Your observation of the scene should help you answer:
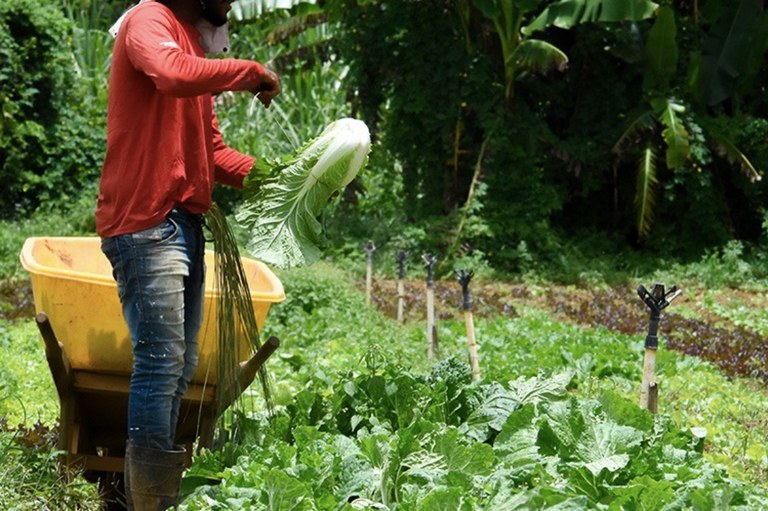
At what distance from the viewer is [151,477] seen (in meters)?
3.69

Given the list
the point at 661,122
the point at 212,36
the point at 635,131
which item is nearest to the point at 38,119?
the point at 635,131

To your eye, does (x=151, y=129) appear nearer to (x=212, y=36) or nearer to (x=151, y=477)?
(x=212, y=36)

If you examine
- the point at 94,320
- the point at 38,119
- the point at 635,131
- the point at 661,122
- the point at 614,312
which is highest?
the point at 94,320

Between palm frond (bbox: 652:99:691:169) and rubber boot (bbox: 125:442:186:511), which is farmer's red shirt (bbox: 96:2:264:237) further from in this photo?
palm frond (bbox: 652:99:691:169)

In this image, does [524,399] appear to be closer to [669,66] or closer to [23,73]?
[669,66]

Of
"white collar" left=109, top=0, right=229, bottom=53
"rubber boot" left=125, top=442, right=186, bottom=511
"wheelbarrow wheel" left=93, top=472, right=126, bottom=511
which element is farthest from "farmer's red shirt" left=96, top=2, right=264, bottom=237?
"wheelbarrow wheel" left=93, top=472, right=126, bottom=511

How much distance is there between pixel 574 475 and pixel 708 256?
A: 497 inches

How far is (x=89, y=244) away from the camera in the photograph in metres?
4.98

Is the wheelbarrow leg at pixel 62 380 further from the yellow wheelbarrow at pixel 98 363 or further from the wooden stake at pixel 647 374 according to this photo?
the wooden stake at pixel 647 374

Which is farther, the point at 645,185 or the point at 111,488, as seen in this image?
the point at 645,185

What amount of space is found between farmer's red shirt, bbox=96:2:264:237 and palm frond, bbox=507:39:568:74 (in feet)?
33.8

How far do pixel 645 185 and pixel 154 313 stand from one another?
11648 mm

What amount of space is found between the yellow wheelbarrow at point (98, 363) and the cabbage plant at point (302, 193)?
0.34 meters

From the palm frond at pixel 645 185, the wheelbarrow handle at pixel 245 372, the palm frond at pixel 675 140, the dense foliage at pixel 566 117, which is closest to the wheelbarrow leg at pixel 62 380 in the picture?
the wheelbarrow handle at pixel 245 372
